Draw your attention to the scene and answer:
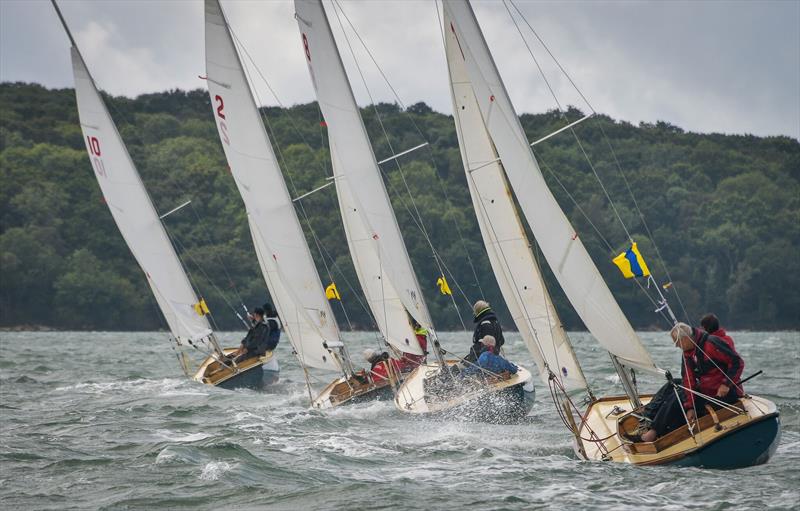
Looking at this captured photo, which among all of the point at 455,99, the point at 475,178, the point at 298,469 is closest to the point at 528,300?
the point at 475,178

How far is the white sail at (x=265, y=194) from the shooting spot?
66.3ft

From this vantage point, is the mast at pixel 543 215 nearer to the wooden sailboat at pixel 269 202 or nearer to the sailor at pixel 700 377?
the sailor at pixel 700 377

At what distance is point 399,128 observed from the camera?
281ft

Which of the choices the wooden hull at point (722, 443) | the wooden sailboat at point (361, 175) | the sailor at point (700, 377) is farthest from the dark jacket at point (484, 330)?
the sailor at point (700, 377)

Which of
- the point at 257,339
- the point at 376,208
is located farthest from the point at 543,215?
the point at 257,339

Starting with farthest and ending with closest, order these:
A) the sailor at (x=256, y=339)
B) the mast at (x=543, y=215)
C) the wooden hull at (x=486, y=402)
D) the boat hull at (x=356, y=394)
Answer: the sailor at (x=256, y=339)
the boat hull at (x=356, y=394)
the wooden hull at (x=486, y=402)
the mast at (x=543, y=215)

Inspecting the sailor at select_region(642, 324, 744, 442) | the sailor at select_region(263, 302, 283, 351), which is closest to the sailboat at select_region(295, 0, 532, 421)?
the sailor at select_region(263, 302, 283, 351)

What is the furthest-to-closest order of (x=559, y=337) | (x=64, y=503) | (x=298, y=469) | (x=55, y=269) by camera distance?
(x=55, y=269)
(x=559, y=337)
(x=298, y=469)
(x=64, y=503)

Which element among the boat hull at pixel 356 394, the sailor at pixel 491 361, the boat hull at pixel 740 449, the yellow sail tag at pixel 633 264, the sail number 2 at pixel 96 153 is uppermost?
the sail number 2 at pixel 96 153

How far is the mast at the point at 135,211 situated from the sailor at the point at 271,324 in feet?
5.77

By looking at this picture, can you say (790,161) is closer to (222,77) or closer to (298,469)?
(222,77)

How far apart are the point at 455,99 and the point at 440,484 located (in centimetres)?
650

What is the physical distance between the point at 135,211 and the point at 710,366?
622 inches

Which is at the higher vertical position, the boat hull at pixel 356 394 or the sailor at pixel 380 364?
the sailor at pixel 380 364
